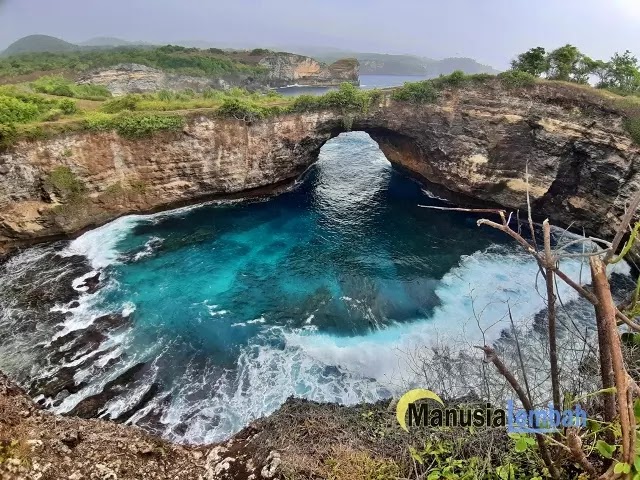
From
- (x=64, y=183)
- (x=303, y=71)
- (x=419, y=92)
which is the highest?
(x=303, y=71)

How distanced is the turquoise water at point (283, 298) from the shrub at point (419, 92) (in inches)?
276

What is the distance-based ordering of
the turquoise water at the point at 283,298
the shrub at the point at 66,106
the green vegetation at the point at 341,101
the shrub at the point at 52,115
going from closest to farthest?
the turquoise water at the point at 283,298 < the shrub at the point at 52,115 < the shrub at the point at 66,106 < the green vegetation at the point at 341,101

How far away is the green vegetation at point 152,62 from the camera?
185 feet

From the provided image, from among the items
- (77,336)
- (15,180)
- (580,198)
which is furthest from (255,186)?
(580,198)

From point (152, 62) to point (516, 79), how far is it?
62.1 meters

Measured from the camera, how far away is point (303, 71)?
93688 mm

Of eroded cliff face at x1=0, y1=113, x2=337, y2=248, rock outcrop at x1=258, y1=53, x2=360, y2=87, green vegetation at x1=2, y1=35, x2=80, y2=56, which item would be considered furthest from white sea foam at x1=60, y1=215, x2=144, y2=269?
green vegetation at x1=2, y1=35, x2=80, y2=56

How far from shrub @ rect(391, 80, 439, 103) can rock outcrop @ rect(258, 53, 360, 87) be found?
6540cm

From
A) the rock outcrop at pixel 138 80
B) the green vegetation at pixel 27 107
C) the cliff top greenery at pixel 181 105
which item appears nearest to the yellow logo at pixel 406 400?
the cliff top greenery at pixel 181 105

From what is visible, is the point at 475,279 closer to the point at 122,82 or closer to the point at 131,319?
the point at 131,319

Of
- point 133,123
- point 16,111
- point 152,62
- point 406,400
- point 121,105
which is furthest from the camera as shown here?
point 152,62

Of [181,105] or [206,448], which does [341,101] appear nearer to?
[181,105]

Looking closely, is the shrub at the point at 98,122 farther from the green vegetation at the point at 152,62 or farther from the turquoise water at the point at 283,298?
the green vegetation at the point at 152,62

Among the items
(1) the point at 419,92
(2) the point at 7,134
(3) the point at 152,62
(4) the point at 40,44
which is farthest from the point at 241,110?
(4) the point at 40,44
